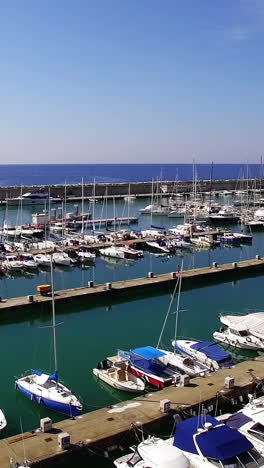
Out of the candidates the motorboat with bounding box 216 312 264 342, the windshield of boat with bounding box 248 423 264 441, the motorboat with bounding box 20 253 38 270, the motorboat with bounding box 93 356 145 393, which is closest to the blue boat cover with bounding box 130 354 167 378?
the motorboat with bounding box 93 356 145 393

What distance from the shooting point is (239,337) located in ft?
96.1

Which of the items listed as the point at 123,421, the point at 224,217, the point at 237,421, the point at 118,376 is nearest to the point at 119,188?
the point at 224,217

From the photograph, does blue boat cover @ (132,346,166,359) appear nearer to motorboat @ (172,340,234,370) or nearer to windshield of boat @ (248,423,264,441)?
motorboat @ (172,340,234,370)

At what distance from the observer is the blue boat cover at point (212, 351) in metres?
25.6

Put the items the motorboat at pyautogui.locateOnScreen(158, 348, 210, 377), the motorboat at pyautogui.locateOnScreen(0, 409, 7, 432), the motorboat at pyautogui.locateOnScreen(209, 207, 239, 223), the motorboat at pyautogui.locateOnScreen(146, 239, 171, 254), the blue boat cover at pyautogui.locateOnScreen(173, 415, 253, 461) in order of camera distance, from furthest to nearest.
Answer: the motorboat at pyautogui.locateOnScreen(209, 207, 239, 223)
the motorboat at pyautogui.locateOnScreen(146, 239, 171, 254)
the motorboat at pyautogui.locateOnScreen(158, 348, 210, 377)
the motorboat at pyautogui.locateOnScreen(0, 409, 7, 432)
the blue boat cover at pyautogui.locateOnScreen(173, 415, 253, 461)

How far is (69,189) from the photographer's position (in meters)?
118

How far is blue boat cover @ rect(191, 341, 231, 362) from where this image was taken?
25.6 meters

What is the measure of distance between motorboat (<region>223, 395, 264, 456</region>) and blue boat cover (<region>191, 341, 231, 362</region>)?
586 cm

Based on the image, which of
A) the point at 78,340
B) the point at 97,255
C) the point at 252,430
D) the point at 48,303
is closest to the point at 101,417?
the point at 252,430

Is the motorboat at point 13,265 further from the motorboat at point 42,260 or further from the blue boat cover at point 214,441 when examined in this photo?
the blue boat cover at point 214,441

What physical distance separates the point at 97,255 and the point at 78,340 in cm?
2524

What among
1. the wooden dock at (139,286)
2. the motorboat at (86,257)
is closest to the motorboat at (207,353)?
the wooden dock at (139,286)

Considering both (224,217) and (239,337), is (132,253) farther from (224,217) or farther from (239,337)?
(224,217)

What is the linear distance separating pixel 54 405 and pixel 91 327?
12108 mm
